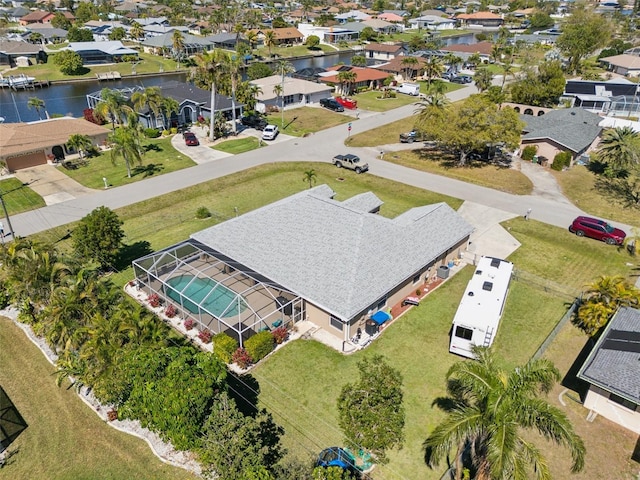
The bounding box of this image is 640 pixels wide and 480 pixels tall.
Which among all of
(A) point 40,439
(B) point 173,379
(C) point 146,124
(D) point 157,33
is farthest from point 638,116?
(D) point 157,33

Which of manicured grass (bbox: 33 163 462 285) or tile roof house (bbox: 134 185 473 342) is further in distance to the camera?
manicured grass (bbox: 33 163 462 285)

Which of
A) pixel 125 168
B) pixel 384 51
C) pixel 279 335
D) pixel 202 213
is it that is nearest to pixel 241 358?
pixel 279 335

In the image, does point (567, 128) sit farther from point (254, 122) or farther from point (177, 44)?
point (177, 44)

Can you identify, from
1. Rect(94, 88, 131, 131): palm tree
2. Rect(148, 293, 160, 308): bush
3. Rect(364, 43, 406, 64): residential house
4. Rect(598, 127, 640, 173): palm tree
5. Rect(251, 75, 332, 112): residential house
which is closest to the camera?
Rect(148, 293, 160, 308): bush

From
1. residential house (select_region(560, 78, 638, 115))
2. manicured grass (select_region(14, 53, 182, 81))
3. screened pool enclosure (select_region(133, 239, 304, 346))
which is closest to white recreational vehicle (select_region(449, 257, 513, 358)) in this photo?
screened pool enclosure (select_region(133, 239, 304, 346))

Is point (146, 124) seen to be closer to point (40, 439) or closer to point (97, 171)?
point (97, 171)

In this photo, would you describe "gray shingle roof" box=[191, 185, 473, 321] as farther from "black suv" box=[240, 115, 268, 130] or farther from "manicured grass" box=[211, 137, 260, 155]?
"black suv" box=[240, 115, 268, 130]
